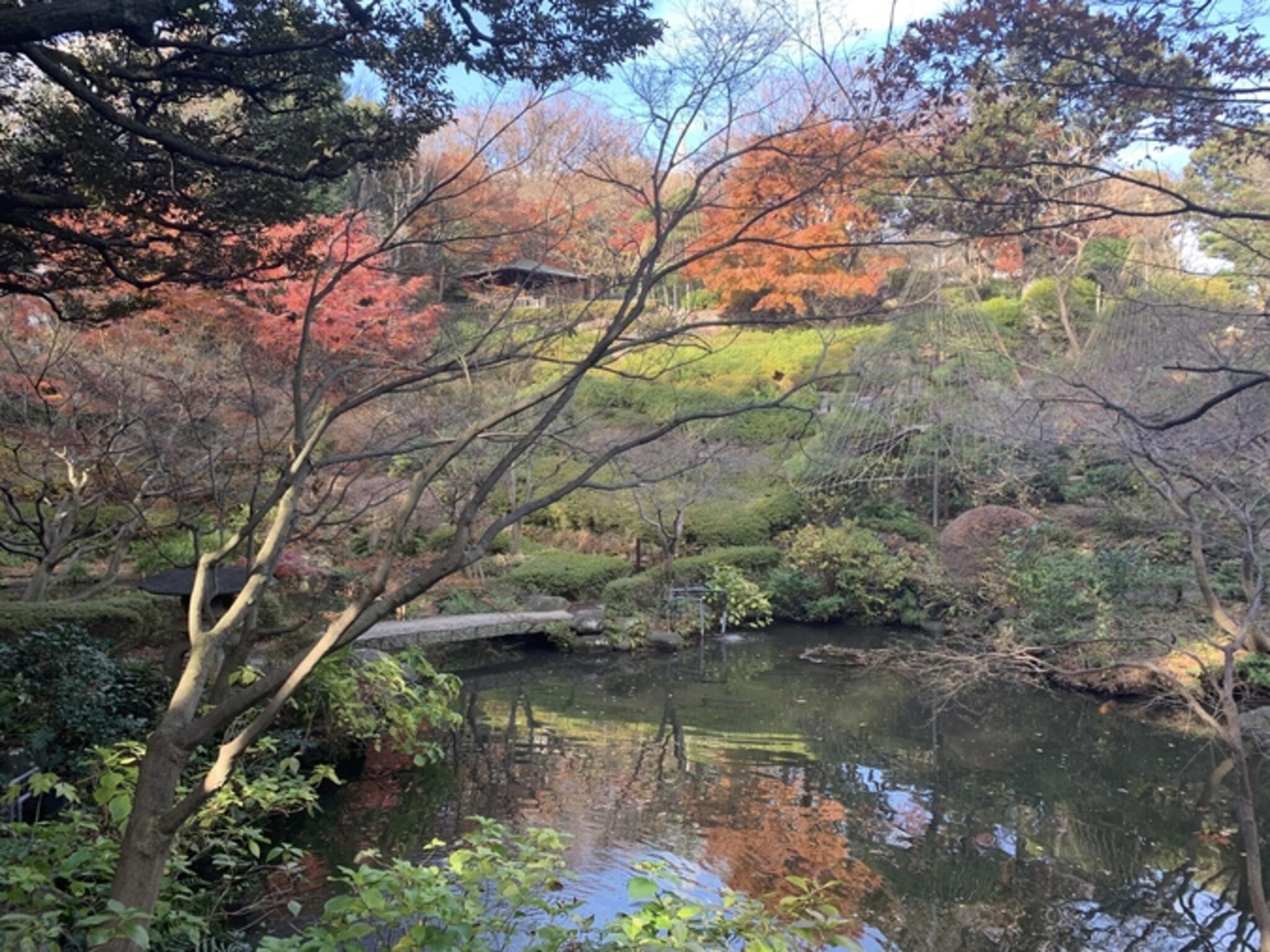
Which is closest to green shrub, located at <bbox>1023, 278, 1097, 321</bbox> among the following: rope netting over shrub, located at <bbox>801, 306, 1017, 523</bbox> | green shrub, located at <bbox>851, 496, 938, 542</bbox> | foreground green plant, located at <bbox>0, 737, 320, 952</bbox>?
rope netting over shrub, located at <bbox>801, 306, 1017, 523</bbox>

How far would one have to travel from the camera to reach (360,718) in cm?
589

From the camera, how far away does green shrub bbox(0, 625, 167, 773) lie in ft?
13.9

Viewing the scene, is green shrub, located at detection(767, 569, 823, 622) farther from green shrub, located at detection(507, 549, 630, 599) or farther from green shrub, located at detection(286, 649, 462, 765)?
green shrub, located at detection(286, 649, 462, 765)

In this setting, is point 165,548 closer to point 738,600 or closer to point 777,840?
point 738,600

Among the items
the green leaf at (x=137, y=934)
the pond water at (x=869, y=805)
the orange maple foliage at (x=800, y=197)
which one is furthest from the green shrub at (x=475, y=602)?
the green leaf at (x=137, y=934)

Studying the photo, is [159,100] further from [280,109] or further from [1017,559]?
[1017,559]

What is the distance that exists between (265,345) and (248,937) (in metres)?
6.20

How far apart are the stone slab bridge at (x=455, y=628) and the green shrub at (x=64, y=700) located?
3.91 m

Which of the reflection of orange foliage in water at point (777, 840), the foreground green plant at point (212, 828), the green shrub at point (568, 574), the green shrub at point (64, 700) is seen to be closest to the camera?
the foreground green plant at point (212, 828)

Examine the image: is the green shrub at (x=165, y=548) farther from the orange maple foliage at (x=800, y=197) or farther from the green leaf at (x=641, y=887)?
the green leaf at (x=641, y=887)

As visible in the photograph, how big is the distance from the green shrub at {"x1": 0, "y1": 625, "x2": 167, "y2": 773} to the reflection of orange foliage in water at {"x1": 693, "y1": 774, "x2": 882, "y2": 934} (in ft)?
11.2

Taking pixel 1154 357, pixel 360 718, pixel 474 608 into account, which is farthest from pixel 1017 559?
pixel 360 718

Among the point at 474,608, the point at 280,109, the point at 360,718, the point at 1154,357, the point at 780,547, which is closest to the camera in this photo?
the point at 280,109

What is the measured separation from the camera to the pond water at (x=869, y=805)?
4977mm
